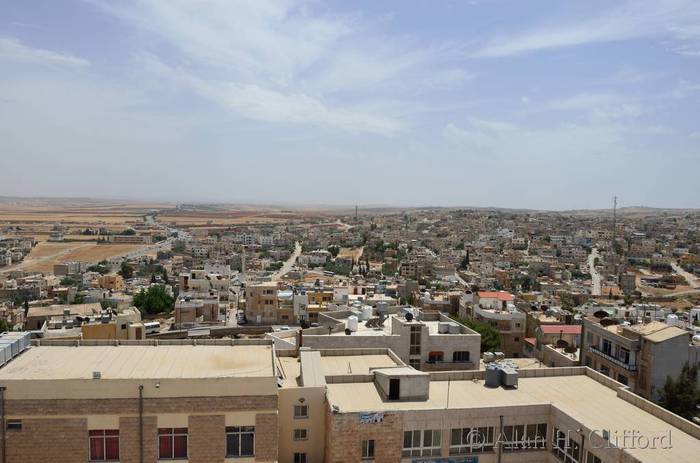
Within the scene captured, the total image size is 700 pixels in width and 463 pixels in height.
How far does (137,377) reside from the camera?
12367mm

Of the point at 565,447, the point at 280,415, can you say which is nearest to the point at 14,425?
the point at 280,415

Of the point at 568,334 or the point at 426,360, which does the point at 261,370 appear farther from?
the point at 568,334

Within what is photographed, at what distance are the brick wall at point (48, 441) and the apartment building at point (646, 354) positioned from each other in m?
19.9

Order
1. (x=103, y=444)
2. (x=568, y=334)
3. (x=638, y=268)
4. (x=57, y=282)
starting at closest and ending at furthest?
(x=103, y=444), (x=568, y=334), (x=57, y=282), (x=638, y=268)

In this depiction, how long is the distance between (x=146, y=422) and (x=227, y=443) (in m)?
1.75

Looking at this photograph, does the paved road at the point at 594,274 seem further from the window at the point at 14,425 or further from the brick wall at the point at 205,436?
the window at the point at 14,425

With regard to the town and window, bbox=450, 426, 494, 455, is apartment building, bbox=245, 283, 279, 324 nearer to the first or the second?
the town

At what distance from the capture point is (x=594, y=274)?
326 ft

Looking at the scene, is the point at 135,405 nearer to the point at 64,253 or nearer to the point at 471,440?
the point at 471,440

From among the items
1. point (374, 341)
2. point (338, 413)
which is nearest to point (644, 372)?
point (374, 341)

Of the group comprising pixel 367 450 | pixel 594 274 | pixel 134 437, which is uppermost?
pixel 134 437

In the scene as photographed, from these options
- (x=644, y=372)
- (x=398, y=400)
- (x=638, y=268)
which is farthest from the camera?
(x=638, y=268)

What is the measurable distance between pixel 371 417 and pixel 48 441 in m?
6.72

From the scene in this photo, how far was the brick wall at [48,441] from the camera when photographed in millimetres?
11711
